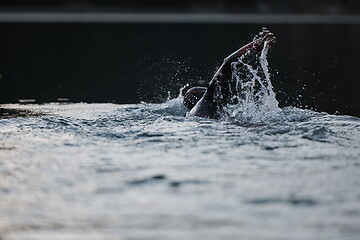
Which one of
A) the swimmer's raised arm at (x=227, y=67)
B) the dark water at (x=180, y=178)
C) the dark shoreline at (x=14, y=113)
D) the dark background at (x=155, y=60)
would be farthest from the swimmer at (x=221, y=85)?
the dark background at (x=155, y=60)

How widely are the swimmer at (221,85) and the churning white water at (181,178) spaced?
20 centimetres

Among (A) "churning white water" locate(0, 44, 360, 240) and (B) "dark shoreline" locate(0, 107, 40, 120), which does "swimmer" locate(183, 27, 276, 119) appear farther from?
(B) "dark shoreline" locate(0, 107, 40, 120)

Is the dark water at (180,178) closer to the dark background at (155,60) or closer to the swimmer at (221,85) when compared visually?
the swimmer at (221,85)

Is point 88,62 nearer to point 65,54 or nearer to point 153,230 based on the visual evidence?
point 65,54

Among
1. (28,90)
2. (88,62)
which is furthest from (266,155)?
(88,62)

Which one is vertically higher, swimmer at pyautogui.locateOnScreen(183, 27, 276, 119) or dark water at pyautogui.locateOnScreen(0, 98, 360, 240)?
swimmer at pyautogui.locateOnScreen(183, 27, 276, 119)

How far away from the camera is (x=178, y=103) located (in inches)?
417

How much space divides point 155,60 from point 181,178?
1140 cm

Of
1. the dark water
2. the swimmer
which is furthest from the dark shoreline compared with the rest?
the swimmer

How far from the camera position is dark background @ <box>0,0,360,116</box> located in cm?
1346

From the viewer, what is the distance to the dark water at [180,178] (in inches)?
211

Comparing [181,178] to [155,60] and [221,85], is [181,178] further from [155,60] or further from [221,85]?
[155,60]

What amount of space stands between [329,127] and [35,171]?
330cm

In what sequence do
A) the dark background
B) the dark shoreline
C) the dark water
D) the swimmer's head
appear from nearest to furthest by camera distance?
the dark water → the swimmer's head → the dark shoreline → the dark background
